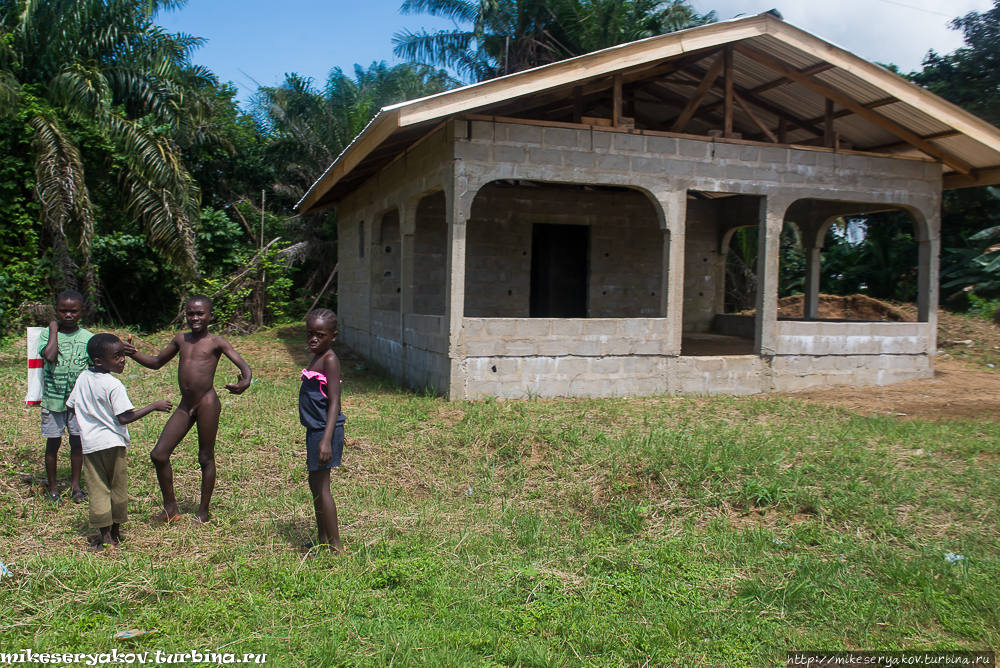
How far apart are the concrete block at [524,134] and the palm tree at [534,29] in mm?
12903

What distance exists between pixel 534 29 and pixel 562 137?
47.2 feet

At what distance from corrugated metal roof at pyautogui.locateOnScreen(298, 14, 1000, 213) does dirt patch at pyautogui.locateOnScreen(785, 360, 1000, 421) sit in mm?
3187

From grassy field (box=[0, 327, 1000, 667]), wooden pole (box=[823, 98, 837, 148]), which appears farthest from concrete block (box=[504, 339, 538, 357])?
wooden pole (box=[823, 98, 837, 148])

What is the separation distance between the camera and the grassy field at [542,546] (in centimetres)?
342

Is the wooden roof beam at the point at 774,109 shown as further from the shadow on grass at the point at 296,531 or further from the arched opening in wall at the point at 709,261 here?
the shadow on grass at the point at 296,531

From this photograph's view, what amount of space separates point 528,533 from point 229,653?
83.6 inches

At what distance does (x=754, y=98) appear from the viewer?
11.0 m

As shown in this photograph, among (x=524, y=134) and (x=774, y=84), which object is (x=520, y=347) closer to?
(x=524, y=134)

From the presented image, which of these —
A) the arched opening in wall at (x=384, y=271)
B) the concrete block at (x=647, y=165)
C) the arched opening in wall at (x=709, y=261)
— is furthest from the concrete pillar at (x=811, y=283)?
the arched opening in wall at (x=384, y=271)

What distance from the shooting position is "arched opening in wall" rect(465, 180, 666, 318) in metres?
12.2

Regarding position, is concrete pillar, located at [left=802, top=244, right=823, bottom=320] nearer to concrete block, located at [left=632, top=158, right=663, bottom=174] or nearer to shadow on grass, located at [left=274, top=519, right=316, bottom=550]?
concrete block, located at [left=632, top=158, right=663, bottom=174]

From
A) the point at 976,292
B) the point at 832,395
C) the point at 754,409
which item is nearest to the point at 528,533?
the point at 754,409

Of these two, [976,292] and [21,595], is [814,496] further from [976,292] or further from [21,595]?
[976,292]

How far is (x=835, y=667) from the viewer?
3.28 m
